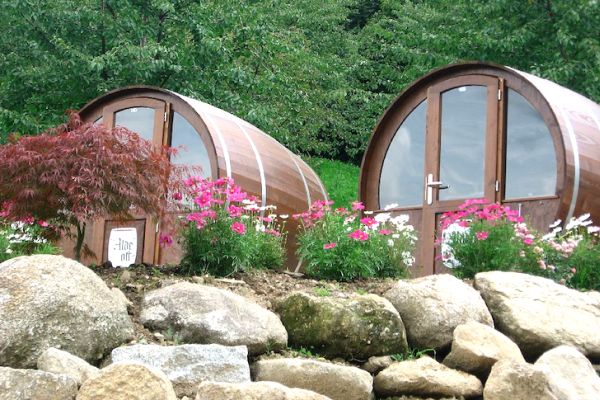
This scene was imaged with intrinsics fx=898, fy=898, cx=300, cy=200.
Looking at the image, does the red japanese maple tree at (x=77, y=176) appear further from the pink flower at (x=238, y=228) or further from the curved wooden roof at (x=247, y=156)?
the curved wooden roof at (x=247, y=156)

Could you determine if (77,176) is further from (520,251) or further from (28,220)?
(520,251)

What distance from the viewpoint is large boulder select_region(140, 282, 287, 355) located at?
213 inches

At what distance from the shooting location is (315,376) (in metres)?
5.38

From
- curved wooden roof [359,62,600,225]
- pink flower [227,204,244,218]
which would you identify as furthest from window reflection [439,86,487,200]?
pink flower [227,204,244,218]

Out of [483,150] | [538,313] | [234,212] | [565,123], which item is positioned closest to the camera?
[538,313]

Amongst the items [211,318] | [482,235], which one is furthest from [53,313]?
[482,235]

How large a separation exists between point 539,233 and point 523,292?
5.52 ft

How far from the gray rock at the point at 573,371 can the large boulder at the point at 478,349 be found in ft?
0.68

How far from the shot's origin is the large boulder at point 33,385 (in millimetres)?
4410

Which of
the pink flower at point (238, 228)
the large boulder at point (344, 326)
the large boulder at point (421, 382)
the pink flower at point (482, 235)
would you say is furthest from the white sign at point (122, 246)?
the large boulder at point (421, 382)

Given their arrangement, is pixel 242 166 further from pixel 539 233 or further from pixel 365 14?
pixel 365 14

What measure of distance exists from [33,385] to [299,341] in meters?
1.90

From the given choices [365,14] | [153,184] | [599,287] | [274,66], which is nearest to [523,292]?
[599,287]

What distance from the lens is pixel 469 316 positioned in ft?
20.1
